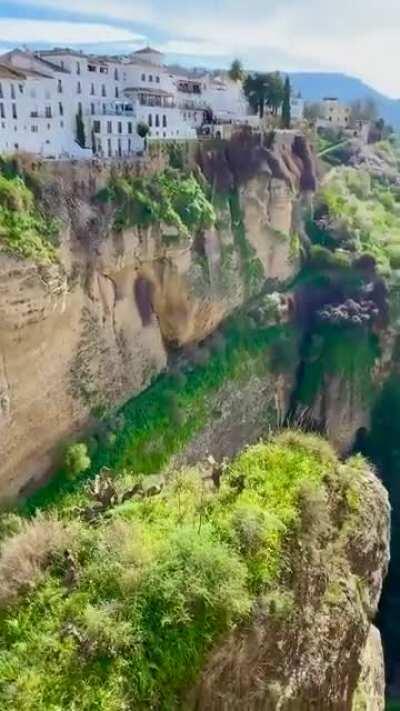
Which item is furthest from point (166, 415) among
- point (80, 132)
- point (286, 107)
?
point (286, 107)

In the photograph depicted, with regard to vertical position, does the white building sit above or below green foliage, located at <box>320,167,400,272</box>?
above

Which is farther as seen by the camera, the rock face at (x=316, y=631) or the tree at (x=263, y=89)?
the tree at (x=263, y=89)

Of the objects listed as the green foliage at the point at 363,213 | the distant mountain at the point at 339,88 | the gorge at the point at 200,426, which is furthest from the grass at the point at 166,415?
the distant mountain at the point at 339,88

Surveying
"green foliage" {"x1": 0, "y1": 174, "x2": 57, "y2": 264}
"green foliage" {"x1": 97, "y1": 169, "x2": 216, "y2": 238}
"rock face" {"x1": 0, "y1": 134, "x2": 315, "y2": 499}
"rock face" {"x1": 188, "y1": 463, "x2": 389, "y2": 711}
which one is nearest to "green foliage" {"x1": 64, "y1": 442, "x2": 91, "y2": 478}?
"rock face" {"x1": 0, "y1": 134, "x2": 315, "y2": 499}

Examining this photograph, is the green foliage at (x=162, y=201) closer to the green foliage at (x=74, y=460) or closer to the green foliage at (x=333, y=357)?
the green foliage at (x=74, y=460)

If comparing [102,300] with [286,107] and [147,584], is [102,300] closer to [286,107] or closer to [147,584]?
[147,584]

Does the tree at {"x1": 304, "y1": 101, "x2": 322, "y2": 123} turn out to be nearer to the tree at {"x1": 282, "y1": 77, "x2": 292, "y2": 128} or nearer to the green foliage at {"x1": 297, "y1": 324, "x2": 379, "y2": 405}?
the tree at {"x1": 282, "y1": 77, "x2": 292, "y2": 128}
